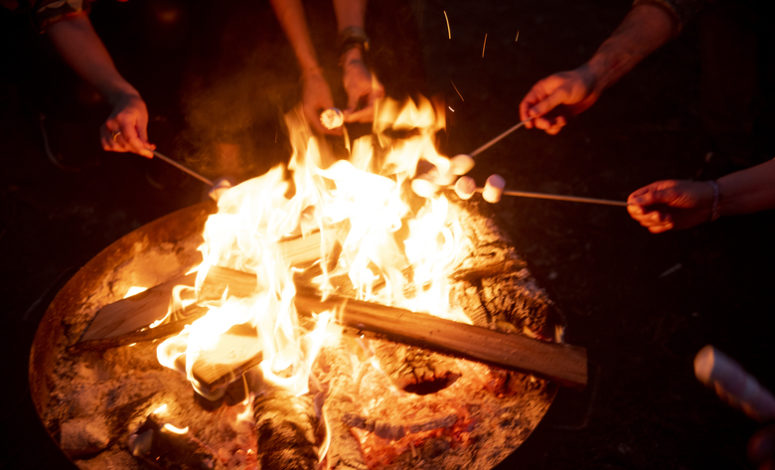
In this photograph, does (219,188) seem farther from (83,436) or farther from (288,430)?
(288,430)

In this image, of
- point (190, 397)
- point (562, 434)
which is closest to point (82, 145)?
point (190, 397)

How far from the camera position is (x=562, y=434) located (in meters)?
2.91

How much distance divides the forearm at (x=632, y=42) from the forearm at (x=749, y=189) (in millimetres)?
985

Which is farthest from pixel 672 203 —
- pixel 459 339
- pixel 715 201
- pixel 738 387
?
pixel 459 339

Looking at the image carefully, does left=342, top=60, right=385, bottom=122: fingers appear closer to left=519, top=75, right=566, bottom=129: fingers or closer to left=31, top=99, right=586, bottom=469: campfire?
left=31, top=99, right=586, bottom=469: campfire

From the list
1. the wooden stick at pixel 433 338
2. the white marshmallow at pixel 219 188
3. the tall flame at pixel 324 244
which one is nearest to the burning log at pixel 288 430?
the tall flame at pixel 324 244

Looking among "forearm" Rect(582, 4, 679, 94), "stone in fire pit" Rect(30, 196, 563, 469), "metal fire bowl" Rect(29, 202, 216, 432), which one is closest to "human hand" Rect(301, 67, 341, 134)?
"metal fire bowl" Rect(29, 202, 216, 432)

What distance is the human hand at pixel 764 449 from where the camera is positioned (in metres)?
1.56

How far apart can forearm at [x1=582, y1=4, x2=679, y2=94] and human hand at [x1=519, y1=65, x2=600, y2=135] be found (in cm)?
9

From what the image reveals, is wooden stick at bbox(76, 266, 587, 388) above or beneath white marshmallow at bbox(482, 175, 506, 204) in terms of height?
beneath

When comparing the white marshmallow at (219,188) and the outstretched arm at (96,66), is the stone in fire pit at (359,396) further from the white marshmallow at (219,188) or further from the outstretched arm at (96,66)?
the outstretched arm at (96,66)

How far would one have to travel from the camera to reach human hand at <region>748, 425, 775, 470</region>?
1.56m

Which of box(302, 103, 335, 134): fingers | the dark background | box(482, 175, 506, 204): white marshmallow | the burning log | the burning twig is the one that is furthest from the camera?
box(302, 103, 335, 134): fingers

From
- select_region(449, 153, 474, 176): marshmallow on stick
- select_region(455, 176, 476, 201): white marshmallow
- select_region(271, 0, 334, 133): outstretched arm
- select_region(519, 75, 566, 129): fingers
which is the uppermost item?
select_region(271, 0, 334, 133): outstretched arm
